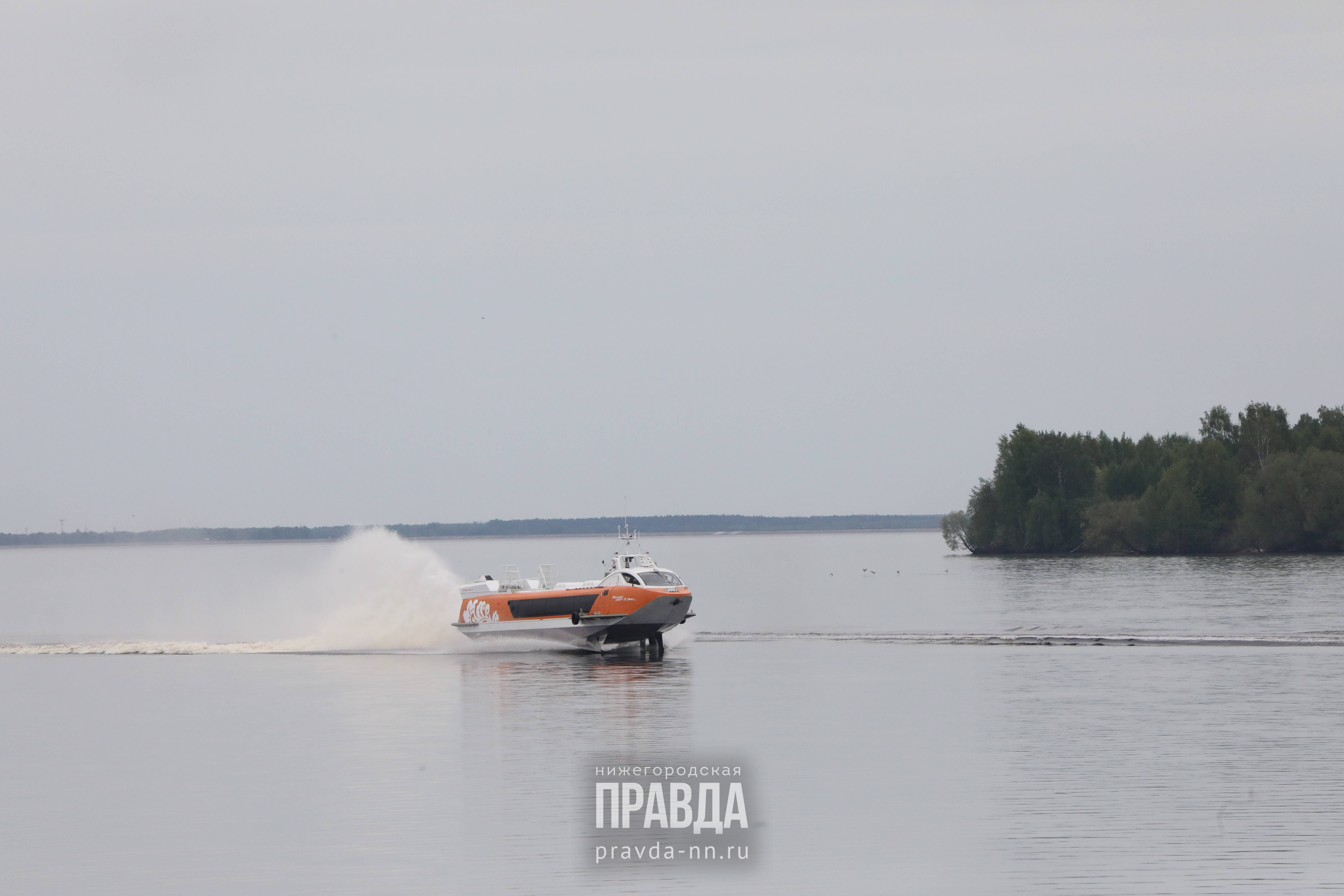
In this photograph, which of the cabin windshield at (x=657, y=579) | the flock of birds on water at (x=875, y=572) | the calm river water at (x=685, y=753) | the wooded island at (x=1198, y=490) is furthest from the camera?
the flock of birds on water at (x=875, y=572)

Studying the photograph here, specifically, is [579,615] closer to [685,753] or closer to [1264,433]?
[685,753]

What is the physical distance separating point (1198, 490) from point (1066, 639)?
122 metres

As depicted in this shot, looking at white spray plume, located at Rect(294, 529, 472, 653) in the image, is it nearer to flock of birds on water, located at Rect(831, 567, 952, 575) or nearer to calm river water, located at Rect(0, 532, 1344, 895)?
calm river water, located at Rect(0, 532, 1344, 895)

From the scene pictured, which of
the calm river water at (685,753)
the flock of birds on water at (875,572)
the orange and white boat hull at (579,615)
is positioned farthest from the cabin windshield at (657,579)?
the flock of birds on water at (875,572)

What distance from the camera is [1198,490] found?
580 feet

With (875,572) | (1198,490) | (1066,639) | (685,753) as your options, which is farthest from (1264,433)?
(685,753)

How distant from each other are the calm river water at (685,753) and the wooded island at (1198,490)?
315 feet

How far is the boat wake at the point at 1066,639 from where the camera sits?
6006 centimetres

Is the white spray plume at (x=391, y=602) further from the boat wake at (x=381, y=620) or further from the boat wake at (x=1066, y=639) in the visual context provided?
the boat wake at (x=1066, y=639)

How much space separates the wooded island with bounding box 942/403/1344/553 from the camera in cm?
16400

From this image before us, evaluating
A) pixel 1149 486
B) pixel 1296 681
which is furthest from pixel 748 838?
pixel 1149 486

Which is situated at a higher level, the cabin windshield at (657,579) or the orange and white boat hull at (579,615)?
the cabin windshield at (657,579)

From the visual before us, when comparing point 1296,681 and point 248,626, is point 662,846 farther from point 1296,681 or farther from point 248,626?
point 248,626

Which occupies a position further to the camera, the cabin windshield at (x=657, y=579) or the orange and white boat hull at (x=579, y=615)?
the cabin windshield at (x=657, y=579)
